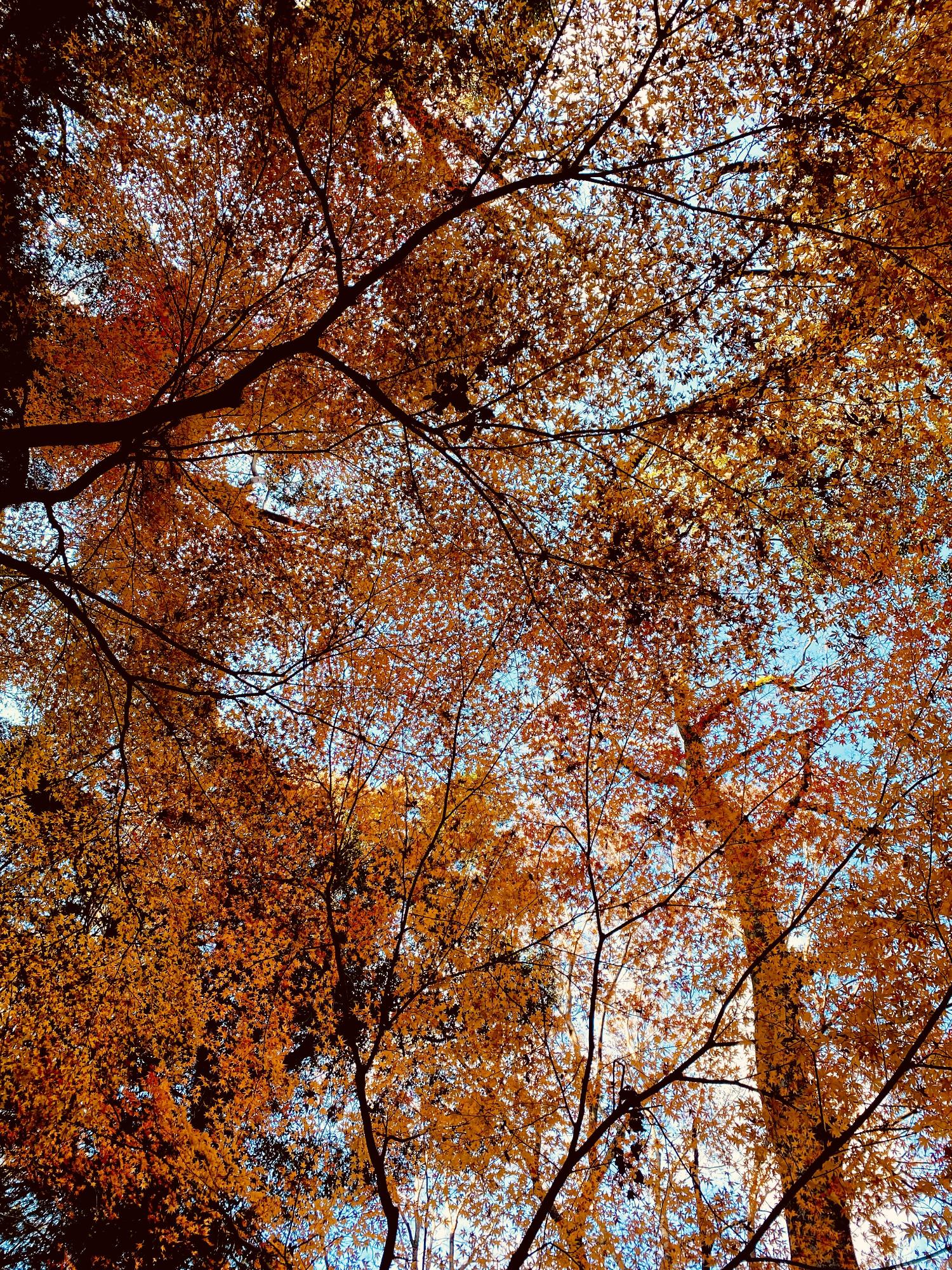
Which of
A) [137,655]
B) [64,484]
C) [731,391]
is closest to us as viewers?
[731,391]

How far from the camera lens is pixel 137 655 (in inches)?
429

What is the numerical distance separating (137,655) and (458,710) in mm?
6303

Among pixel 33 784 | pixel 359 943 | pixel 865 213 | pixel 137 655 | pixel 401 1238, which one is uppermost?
pixel 865 213

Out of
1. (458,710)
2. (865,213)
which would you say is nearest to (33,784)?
(458,710)

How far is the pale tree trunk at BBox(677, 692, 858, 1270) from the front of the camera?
7664 mm

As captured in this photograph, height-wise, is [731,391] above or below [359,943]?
above

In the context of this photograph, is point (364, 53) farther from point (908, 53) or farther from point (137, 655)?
point (137, 655)

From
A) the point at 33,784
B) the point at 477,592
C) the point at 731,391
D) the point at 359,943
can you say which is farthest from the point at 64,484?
the point at 731,391

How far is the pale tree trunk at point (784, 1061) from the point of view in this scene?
7.66 meters

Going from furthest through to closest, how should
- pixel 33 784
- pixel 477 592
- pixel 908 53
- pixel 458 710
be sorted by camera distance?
pixel 33 784
pixel 477 592
pixel 458 710
pixel 908 53

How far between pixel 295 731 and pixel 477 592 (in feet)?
10.9

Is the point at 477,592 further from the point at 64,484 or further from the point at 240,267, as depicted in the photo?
the point at 64,484

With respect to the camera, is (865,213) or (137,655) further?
(137,655)

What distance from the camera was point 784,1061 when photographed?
27.2 ft
